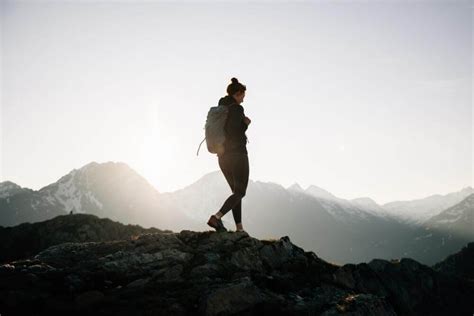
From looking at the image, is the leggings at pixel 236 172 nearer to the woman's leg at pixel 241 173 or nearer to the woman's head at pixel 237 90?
the woman's leg at pixel 241 173

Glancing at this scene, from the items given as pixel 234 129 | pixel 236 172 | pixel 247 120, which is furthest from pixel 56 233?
pixel 247 120

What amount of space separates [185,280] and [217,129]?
4.55 meters

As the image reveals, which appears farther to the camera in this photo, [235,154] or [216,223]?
[216,223]

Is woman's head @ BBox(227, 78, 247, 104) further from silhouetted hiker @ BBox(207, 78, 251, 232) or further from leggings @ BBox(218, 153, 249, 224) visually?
leggings @ BBox(218, 153, 249, 224)

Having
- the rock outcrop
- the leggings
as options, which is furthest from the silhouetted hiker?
the rock outcrop

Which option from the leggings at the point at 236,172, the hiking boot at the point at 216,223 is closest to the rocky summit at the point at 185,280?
the hiking boot at the point at 216,223

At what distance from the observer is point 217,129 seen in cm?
1132

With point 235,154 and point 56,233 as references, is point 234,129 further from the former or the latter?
point 56,233

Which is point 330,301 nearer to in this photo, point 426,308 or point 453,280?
point 426,308

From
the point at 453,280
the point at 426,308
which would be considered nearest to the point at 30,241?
the point at 426,308

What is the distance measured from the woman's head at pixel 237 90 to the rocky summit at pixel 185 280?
171 inches

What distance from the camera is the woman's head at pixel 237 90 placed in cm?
1166

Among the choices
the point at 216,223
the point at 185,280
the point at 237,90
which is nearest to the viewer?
the point at 185,280

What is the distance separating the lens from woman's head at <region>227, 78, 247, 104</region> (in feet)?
38.2
